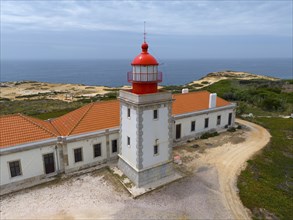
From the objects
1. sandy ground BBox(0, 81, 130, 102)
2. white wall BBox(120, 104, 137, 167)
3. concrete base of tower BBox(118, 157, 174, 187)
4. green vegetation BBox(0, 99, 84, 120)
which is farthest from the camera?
sandy ground BBox(0, 81, 130, 102)

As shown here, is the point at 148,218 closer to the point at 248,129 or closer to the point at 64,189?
the point at 64,189

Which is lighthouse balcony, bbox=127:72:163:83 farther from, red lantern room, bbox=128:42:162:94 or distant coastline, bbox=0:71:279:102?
distant coastline, bbox=0:71:279:102

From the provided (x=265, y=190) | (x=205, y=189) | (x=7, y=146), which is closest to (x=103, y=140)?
(x=7, y=146)

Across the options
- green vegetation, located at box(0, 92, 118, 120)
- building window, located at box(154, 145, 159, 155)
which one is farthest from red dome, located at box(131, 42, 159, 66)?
green vegetation, located at box(0, 92, 118, 120)

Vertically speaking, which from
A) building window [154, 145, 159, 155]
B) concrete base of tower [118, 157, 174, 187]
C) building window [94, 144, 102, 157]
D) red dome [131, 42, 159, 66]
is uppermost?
red dome [131, 42, 159, 66]

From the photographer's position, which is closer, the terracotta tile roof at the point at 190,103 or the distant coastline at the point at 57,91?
the terracotta tile roof at the point at 190,103

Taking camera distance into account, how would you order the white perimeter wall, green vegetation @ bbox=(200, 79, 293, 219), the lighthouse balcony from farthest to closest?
the white perimeter wall, green vegetation @ bbox=(200, 79, 293, 219), the lighthouse balcony

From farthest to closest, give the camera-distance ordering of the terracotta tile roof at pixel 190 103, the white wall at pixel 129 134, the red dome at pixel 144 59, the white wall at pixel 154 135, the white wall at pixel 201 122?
the terracotta tile roof at pixel 190 103 → the white wall at pixel 201 122 → the white wall at pixel 129 134 → the white wall at pixel 154 135 → the red dome at pixel 144 59

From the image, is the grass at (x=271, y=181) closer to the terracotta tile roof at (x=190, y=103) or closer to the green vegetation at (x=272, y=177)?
the green vegetation at (x=272, y=177)

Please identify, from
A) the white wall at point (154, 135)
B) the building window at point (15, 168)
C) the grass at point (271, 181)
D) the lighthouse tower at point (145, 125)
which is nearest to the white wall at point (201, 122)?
the grass at point (271, 181)
